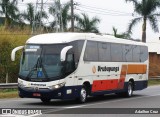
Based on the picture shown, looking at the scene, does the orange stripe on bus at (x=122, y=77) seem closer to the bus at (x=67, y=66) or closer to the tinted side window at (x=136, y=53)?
the bus at (x=67, y=66)

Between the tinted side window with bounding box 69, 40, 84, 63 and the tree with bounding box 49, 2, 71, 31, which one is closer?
the tinted side window with bounding box 69, 40, 84, 63

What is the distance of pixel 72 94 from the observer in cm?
1986

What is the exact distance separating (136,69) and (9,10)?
3159cm

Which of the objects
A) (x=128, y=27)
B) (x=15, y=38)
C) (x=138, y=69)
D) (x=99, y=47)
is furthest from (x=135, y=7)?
(x=99, y=47)

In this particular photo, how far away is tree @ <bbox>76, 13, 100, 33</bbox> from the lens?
197 ft

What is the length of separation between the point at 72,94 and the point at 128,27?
123ft

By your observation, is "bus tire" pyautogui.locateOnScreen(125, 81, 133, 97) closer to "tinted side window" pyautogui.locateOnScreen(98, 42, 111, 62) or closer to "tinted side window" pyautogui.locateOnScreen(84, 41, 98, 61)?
"tinted side window" pyautogui.locateOnScreen(98, 42, 111, 62)

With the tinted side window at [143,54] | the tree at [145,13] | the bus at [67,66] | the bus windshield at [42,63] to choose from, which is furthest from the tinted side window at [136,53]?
the tree at [145,13]

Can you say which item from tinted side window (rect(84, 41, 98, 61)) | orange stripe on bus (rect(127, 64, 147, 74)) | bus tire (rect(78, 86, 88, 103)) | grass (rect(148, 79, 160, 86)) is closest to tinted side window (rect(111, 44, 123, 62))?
orange stripe on bus (rect(127, 64, 147, 74))

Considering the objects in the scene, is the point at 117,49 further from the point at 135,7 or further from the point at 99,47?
the point at 135,7

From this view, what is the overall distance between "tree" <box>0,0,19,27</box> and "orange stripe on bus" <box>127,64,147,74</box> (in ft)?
96.7

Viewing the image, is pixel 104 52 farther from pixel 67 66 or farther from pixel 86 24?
pixel 86 24

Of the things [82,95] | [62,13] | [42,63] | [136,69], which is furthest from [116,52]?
[62,13]

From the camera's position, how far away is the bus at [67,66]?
19.1m
